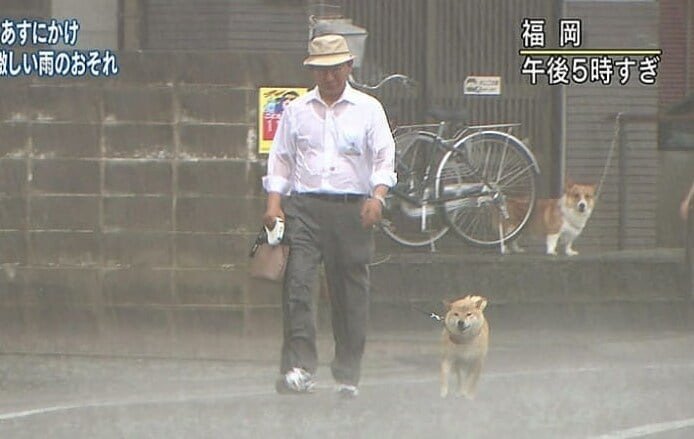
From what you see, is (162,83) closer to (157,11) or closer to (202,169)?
(202,169)

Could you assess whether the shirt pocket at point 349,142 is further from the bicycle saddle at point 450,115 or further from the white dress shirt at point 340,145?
the bicycle saddle at point 450,115

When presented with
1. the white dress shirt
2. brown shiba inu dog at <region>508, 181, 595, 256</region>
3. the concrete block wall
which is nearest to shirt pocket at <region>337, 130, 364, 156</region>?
the white dress shirt

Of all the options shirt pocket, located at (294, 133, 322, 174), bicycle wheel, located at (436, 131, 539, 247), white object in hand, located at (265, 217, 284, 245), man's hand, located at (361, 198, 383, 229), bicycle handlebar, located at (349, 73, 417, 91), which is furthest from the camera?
bicycle handlebar, located at (349, 73, 417, 91)

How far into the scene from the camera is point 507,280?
12.3 metres

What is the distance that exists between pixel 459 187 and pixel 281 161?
168 inches

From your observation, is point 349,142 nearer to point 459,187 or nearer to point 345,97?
point 345,97

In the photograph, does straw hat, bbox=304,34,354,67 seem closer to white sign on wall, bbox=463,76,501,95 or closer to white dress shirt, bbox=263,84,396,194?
white dress shirt, bbox=263,84,396,194

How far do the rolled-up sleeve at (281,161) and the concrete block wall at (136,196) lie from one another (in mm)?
2163

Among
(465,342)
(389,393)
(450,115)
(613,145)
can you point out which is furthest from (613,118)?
(465,342)

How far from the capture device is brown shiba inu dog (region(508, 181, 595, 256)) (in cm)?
1304

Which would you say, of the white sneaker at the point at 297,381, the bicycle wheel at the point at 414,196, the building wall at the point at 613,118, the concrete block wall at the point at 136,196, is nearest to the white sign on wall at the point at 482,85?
the building wall at the point at 613,118

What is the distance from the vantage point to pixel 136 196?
11156 mm

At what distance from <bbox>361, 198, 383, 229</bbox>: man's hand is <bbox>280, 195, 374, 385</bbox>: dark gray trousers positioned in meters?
0.12

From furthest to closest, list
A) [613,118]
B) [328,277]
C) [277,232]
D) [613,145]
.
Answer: [613,145]
[613,118]
[328,277]
[277,232]
